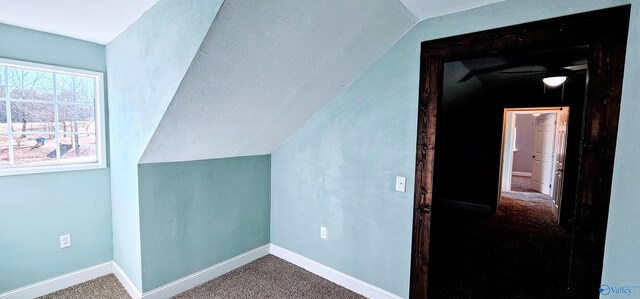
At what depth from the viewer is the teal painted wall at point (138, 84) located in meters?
1.50

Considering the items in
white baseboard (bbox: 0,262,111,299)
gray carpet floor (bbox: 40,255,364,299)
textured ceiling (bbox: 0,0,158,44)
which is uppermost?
textured ceiling (bbox: 0,0,158,44)

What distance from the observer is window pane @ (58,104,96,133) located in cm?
247

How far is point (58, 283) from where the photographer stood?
2412mm

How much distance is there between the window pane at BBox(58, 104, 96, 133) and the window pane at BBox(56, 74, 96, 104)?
61 millimetres

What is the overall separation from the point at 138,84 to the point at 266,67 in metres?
1.02

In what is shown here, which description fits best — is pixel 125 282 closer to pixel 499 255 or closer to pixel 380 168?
pixel 380 168

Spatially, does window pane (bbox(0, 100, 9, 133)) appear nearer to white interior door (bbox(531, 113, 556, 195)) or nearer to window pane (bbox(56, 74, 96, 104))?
window pane (bbox(56, 74, 96, 104))

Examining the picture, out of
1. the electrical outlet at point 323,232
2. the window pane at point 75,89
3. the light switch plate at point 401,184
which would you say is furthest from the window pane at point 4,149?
the light switch plate at point 401,184

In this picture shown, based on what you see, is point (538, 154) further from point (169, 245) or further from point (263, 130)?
→ point (169, 245)

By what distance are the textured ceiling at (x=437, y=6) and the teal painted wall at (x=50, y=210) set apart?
273cm

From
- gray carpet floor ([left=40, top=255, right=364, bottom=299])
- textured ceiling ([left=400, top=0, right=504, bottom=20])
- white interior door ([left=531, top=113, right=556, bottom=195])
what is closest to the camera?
textured ceiling ([left=400, top=0, right=504, bottom=20])

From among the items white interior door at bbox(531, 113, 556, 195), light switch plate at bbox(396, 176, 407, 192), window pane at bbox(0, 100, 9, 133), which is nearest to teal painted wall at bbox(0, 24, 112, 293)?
window pane at bbox(0, 100, 9, 133)

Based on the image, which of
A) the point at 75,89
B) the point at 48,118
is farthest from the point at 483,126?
the point at 48,118

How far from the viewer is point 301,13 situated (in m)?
1.51
